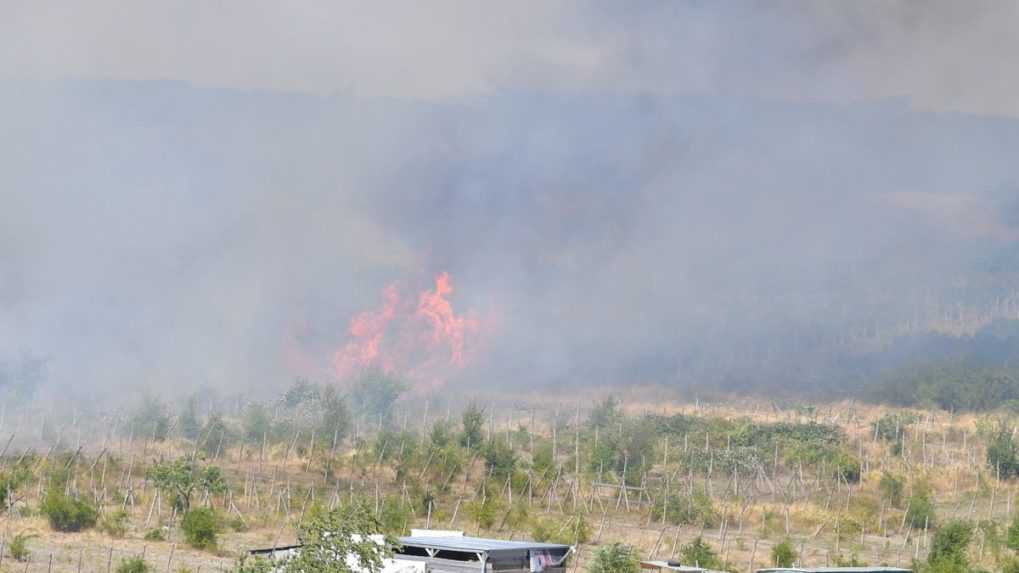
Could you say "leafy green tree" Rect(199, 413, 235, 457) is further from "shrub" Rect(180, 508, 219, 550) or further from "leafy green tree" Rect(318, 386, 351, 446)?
"shrub" Rect(180, 508, 219, 550)

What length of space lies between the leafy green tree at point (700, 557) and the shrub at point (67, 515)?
3507 centimetres

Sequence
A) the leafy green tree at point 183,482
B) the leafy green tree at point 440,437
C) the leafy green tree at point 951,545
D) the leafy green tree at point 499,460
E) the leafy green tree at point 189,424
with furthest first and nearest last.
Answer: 1. the leafy green tree at point 189,424
2. the leafy green tree at point 440,437
3. the leafy green tree at point 499,460
4. the leafy green tree at point 183,482
5. the leafy green tree at point 951,545

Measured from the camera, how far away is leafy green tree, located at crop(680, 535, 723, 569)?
268 feet

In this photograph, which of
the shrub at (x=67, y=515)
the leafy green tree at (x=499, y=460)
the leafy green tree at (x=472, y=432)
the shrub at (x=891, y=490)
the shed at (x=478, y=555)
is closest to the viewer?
the shed at (x=478, y=555)

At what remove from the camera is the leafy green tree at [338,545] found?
5503 cm

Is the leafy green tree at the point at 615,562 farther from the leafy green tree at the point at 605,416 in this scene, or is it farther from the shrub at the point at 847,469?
the leafy green tree at the point at 605,416

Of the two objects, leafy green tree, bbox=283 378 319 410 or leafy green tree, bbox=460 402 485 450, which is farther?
leafy green tree, bbox=283 378 319 410

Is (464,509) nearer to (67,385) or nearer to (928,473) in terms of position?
(928,473)

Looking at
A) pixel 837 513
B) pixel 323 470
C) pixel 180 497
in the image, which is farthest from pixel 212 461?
pixel 837 513

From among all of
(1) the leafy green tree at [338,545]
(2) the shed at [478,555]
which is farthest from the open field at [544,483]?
(1) the leafy green tree at [338,545]

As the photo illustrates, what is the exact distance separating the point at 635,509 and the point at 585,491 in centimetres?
685

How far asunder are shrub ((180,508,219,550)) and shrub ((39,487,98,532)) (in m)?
8.12

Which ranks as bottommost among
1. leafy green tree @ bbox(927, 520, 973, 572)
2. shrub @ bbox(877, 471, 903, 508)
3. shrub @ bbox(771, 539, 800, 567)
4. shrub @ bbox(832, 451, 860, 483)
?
shrub @ bbox(771, 539, 800, 567)

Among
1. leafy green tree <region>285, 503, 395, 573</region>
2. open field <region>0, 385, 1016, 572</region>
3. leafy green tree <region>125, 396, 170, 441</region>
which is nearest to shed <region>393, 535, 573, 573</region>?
leafy green tree <region>285, 503, 395, 573</region>
